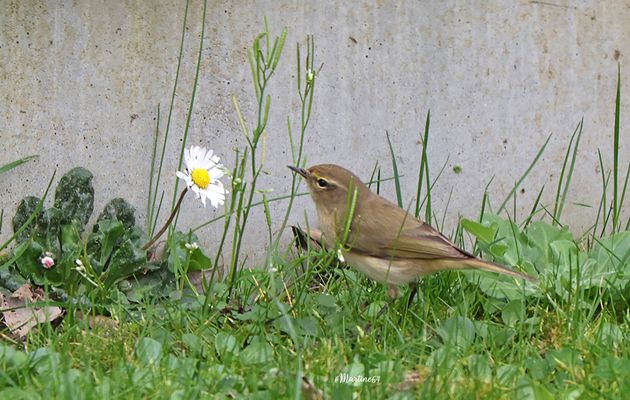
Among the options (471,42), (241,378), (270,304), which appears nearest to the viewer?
(241,378)

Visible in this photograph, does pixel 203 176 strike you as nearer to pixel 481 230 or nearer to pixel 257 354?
pixel 257 354

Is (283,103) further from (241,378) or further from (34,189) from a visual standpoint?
(241,378)

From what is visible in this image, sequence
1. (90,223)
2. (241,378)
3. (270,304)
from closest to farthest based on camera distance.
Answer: (241,378), (270,304), (90,223)

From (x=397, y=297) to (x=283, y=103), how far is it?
115cm

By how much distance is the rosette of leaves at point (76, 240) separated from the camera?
4754mm

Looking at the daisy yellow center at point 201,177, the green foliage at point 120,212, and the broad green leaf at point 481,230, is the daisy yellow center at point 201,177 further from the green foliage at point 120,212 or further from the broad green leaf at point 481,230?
the broad green leaf at point 481,230

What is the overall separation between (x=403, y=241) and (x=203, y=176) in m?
0.85

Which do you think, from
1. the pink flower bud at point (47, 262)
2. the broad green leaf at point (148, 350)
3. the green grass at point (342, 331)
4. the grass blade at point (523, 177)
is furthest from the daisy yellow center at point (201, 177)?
the grass blade at point (523, 177)

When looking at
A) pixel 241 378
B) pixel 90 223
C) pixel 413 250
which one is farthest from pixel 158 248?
pixel 241 378

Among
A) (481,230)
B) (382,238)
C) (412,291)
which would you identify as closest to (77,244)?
(382,238)

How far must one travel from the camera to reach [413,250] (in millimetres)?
4637

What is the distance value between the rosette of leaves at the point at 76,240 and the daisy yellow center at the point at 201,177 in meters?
0.44

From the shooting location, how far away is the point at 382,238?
4684 mm

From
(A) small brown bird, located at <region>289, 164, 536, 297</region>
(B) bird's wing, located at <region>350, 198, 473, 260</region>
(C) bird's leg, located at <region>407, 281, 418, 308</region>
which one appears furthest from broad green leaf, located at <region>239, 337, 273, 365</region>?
(C) bird's leg, located at <region>407, 281, 418, 308</region>
